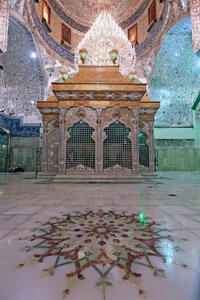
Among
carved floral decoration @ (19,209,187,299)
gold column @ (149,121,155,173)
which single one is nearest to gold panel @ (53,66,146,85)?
gold column @ (149,121,155,173)

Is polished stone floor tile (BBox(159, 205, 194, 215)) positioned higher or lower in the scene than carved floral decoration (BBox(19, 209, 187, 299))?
lower

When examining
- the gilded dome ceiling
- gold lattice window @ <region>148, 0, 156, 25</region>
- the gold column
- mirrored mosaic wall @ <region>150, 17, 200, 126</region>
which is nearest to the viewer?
the gold column

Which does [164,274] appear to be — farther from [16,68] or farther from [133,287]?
[16,68]

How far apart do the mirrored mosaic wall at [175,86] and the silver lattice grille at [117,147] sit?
724 cm

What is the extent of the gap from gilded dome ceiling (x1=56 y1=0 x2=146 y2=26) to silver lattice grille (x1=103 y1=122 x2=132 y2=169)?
1021cm

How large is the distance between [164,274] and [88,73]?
4579 millimetres

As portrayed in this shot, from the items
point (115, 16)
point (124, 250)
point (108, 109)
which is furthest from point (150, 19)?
point (124, 250)

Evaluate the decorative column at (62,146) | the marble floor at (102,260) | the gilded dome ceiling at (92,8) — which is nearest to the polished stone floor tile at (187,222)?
the marble floor at (102,260)

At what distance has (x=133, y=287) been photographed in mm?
574

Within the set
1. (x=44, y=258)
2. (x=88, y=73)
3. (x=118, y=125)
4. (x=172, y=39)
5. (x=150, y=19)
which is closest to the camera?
(x=44, y=258)

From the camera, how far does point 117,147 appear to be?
4203 mm

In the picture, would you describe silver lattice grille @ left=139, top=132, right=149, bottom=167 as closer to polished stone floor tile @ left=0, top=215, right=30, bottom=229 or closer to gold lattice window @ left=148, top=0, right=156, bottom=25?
polished stone floor tile @ left=0, top=215, right=30, bottom=229

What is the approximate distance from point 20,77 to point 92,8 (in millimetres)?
6251

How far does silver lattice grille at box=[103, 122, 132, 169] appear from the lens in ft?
13.6
